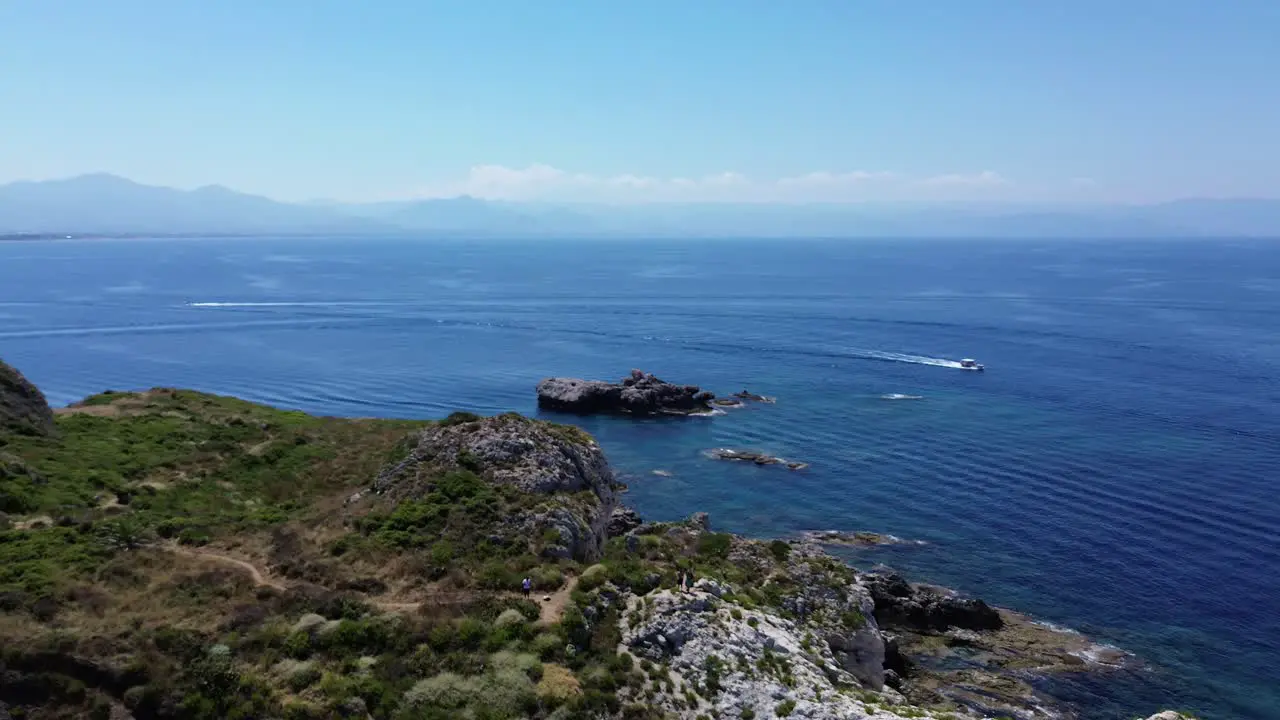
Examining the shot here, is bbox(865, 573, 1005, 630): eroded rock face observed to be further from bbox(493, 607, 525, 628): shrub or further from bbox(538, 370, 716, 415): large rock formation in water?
bbox(538, 370, 716, 415): large rock formation in water

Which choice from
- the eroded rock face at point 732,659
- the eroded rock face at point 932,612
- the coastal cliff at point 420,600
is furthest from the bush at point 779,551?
the eroded rock face at point 732,659

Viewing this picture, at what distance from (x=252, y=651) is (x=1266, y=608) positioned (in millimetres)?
58105

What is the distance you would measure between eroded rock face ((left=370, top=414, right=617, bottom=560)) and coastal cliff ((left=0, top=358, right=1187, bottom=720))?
0.16 metres

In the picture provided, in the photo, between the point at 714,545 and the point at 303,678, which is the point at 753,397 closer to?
the point at 714,545

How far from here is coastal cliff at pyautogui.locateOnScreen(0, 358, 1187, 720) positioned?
28.2m

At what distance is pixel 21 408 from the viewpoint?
166 ft

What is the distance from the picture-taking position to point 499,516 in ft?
135

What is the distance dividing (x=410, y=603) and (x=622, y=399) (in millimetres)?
71621

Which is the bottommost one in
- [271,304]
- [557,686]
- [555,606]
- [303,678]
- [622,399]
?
[622,399]

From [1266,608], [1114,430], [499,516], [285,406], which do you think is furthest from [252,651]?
[1114,430]

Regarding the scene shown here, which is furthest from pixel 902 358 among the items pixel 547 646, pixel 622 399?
pixel 547 646

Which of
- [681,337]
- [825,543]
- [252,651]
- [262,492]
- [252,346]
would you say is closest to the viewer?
[252,651]

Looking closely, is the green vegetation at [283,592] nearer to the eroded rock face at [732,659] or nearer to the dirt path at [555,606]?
the dirt path at [555,606]

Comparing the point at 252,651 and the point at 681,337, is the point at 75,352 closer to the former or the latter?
A: the point at 681,337
